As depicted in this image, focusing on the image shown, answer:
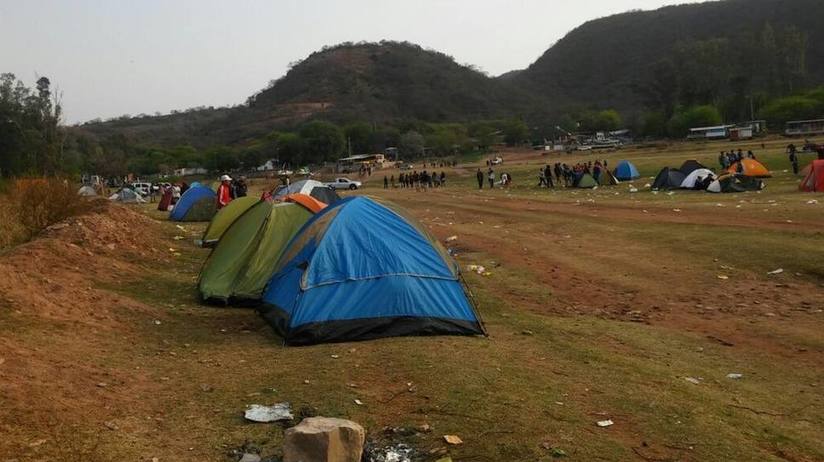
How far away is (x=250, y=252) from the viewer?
10.9 meters

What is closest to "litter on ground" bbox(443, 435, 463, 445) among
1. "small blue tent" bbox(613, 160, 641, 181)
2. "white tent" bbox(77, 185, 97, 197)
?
"white tent" bbox(77, 185, 97, 197)

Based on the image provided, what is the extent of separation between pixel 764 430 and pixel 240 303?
23.3ft

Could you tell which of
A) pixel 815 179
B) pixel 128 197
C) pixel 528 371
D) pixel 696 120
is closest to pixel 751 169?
pixel 815 179

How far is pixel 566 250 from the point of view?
633 inches

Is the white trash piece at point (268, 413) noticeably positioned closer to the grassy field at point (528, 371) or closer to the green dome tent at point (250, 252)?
the grassy field at point (528, 371)

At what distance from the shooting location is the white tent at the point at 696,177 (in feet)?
96.0

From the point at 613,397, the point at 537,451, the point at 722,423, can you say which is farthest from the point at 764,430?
the point at 537,451

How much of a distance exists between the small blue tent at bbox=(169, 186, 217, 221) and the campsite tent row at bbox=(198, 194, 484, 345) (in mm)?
16638

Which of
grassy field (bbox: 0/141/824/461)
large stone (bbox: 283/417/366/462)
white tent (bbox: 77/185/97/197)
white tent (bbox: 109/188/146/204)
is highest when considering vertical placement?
white tent (bbox: 77/185/97/197)

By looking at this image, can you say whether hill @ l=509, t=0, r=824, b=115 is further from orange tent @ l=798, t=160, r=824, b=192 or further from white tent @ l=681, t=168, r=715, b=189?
orange tent @ l=798, t=160, r=824, b=192

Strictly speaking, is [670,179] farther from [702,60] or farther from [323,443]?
[702,60]

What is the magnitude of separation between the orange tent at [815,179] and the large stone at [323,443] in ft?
80.3

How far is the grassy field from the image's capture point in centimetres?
526

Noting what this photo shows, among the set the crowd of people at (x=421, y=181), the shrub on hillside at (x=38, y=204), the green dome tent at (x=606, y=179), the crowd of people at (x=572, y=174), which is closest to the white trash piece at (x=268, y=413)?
the shrub on hillside at (x=38, y=204)
